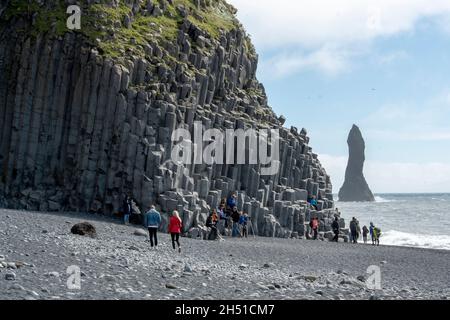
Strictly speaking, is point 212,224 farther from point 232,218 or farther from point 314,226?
point 314,226

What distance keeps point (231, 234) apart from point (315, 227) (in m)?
11.1

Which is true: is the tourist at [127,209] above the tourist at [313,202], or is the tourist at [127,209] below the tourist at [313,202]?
below

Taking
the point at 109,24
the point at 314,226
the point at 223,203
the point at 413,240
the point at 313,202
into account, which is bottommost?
the point at 413,240

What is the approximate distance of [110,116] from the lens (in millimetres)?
38844

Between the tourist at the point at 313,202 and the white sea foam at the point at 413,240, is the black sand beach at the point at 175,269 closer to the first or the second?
the tourist at the point at 313,202

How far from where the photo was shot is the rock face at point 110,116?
38.0m

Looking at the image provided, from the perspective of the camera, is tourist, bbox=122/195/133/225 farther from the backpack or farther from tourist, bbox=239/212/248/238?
tourist, bbox=239/212/248/238

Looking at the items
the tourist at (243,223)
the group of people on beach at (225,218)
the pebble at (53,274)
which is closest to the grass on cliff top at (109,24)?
the group of people on beach at (225,218)

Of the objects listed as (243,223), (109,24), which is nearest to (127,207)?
(243,223)

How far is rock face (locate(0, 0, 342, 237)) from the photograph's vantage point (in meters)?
38.0

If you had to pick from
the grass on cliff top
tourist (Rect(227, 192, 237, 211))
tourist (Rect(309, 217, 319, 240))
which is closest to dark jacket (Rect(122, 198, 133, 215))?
tourist (Rect(227, 192, 237, 211))

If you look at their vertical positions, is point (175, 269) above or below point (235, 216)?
below
